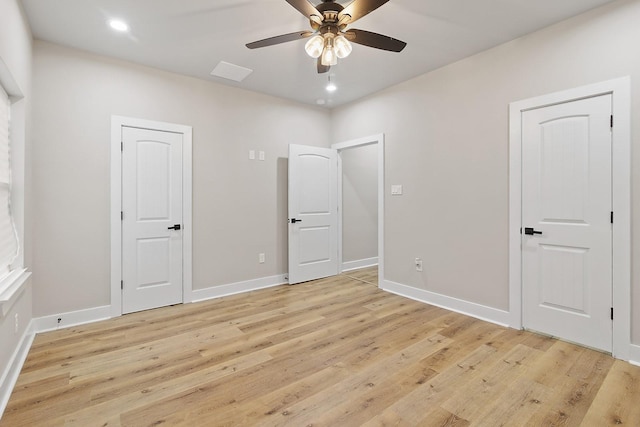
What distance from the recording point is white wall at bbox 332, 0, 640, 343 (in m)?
2.36

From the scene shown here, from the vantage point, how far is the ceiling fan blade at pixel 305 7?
6.07 ft

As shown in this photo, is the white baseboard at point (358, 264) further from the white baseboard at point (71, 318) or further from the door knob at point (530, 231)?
the white baseboard at point (71, 318)

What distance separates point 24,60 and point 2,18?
736 millimetres

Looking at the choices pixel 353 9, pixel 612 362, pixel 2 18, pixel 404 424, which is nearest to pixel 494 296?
pixel 612 362

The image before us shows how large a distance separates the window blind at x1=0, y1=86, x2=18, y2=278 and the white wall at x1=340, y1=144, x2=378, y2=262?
13.0 ft

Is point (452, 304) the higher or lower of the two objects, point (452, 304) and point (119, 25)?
the lower

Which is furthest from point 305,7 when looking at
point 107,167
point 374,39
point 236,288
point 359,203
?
point 359,203

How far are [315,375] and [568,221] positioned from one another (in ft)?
7.95

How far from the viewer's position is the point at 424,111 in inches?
142

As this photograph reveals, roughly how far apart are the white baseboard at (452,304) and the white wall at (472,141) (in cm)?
7

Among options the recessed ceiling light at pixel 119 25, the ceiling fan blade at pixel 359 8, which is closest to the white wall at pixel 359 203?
the ceiling fan blade at pixel 359 8

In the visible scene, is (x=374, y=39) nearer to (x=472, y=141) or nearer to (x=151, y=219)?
(x=472, y=141)

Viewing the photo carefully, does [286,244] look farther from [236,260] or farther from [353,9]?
[353,9]

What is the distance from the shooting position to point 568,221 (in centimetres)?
257
